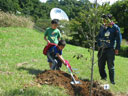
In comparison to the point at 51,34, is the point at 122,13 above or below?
above

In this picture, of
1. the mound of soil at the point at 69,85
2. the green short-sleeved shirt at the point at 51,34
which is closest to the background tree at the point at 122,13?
the green short-sleeved shirt at the point at 51,34

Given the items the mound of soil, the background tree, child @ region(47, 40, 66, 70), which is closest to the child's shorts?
child @ region(47, 40, 66, 70)

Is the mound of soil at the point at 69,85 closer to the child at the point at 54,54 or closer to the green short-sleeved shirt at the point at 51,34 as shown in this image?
the child at the point at 54,54

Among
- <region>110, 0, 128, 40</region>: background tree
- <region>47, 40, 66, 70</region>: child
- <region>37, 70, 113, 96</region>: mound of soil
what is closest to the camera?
<region>37, 70, 113, 96</region>: mound of soil

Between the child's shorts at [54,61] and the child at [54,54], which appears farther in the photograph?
the child's shorts at [54,61]

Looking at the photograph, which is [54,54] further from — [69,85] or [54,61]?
[69,85]

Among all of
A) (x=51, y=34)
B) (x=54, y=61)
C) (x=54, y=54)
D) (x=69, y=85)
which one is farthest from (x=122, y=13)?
(x=69, y=85)

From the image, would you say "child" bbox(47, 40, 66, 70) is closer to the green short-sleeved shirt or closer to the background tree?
the green short-sleeved shirt

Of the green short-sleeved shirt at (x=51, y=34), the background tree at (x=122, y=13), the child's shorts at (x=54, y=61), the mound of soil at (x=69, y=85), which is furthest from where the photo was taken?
the background tree at (x=122, y=13)

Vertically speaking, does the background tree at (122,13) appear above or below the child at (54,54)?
above

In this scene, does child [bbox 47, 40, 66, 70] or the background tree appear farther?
the background tree

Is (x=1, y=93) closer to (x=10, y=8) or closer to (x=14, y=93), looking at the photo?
(x=14, y=93)

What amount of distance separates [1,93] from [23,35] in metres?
10.5

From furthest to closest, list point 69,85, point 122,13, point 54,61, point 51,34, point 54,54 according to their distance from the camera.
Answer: point 122,13
point 51,34
point 54,54
point 54,61
point 69,85
